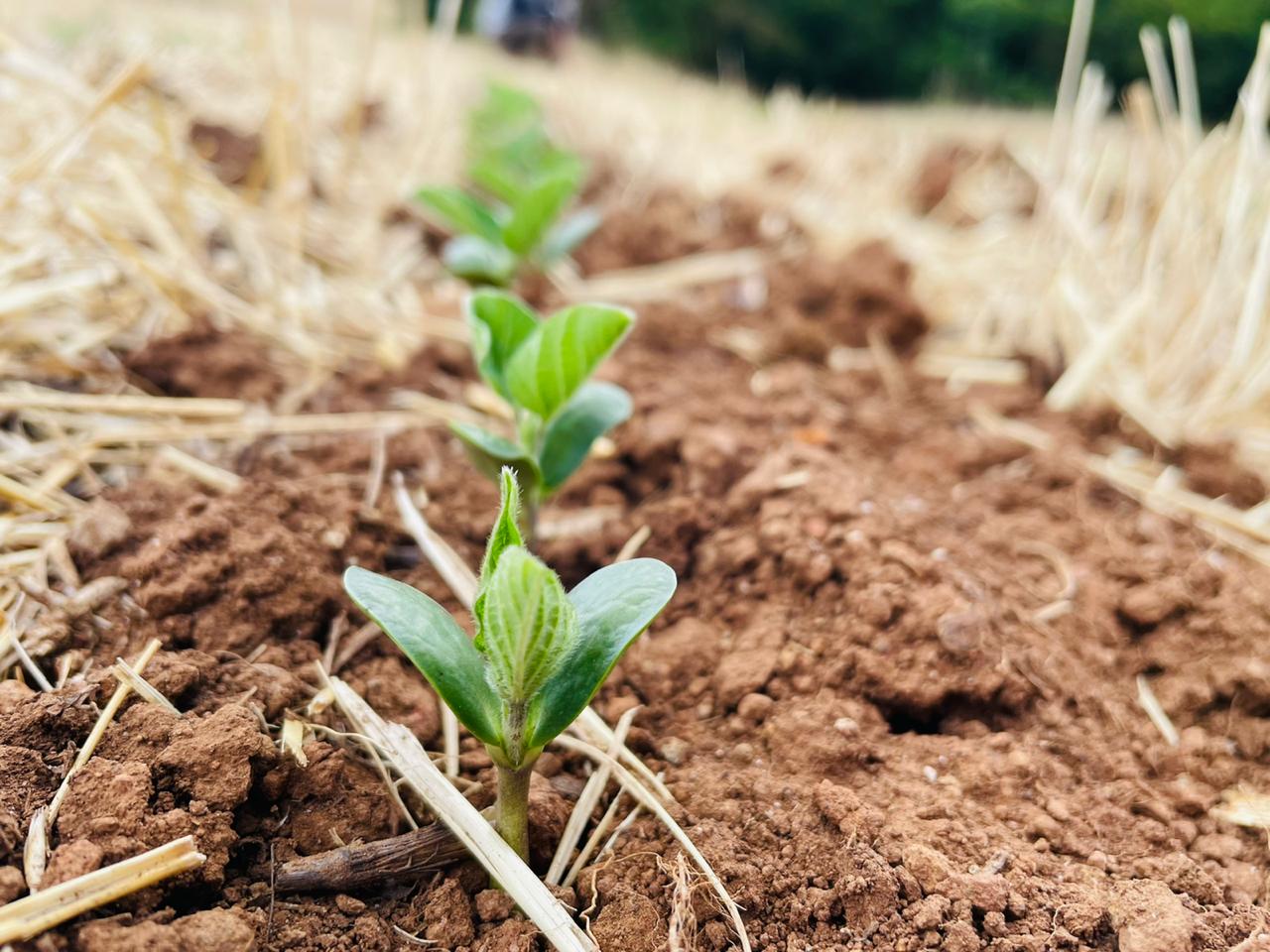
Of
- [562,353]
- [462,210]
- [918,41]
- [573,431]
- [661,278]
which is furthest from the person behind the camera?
[918,41]

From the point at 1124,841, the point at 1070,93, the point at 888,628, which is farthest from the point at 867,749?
the point at 1070,93

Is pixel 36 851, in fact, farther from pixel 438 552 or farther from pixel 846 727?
pixel 846 727

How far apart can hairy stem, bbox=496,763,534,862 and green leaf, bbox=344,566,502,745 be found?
0.05m

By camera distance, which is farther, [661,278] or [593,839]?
[661,278]

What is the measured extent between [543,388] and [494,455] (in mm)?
109

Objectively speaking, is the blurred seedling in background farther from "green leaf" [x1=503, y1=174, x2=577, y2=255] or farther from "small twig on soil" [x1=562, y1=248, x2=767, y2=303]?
"small twig on soil" [x1=562, y1=248, x2=767, y2=303]

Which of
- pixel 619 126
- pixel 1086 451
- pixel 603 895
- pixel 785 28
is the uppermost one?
Answer: pixel 785 28

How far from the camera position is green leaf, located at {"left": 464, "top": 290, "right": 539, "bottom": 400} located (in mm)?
1293

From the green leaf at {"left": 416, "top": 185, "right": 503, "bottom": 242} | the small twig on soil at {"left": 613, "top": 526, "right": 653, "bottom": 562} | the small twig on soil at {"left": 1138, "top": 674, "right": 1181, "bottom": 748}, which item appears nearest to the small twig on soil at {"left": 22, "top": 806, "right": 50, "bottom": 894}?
the small twig on soil at {"left": 613, "top": 526, "right": 653, "bottom": 562}

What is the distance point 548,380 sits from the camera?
125cm

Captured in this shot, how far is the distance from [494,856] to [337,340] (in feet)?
4.44

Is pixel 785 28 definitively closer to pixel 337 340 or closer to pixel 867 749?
pixel 337 340

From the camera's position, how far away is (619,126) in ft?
16.6

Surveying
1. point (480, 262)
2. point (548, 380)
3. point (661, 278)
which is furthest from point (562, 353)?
point (661, 278)
